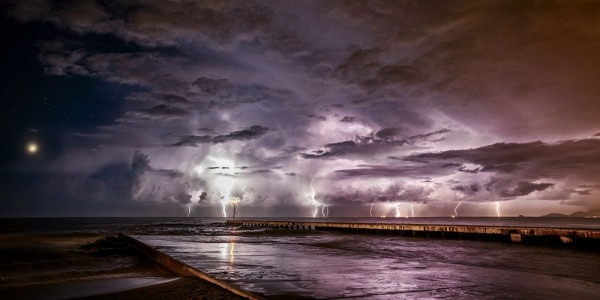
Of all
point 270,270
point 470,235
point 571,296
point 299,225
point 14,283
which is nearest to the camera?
point 571,296

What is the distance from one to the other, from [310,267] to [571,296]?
6.47 m

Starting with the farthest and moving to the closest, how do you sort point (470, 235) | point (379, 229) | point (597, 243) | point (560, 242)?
point (379, 229) < point (470, 235) < point (560, 242) < point (597, 243)

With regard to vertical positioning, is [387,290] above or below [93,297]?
→ above

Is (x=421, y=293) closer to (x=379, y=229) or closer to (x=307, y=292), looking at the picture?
(x=307, y=292)

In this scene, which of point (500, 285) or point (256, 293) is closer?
point (256, 293)

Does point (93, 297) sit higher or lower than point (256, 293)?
lower

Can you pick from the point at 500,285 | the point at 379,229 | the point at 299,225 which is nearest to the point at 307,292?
the point at 500,285

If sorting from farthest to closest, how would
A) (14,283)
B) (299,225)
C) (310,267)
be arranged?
1. (299,225)
2. (14,283)
3. (310,267)

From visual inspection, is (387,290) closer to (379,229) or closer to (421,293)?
(421,293)

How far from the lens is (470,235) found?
118 feet

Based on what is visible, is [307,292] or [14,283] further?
[14,283]

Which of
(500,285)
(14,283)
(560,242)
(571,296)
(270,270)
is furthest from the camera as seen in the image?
(560,242)

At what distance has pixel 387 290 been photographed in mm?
7293

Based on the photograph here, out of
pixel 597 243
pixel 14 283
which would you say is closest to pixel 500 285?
pixel 14 283
